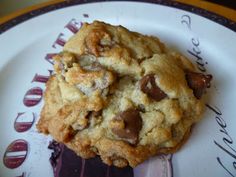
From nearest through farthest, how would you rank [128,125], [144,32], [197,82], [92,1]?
1. [128,125]
2. [197,82]
3. [144,32]
4. [92,1]

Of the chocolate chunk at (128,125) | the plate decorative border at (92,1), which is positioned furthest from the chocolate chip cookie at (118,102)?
the plate decorative border at (92,1)

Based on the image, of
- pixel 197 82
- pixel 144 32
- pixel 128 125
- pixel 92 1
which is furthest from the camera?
pixel 92 1

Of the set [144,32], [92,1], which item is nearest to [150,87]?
[144,32]

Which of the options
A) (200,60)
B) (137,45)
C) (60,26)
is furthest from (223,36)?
→ (60,26)

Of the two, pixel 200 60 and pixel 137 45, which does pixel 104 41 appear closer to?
pixel 137 45

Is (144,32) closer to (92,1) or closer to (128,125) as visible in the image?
(92,1)

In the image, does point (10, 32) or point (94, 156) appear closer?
point (94, 156)
